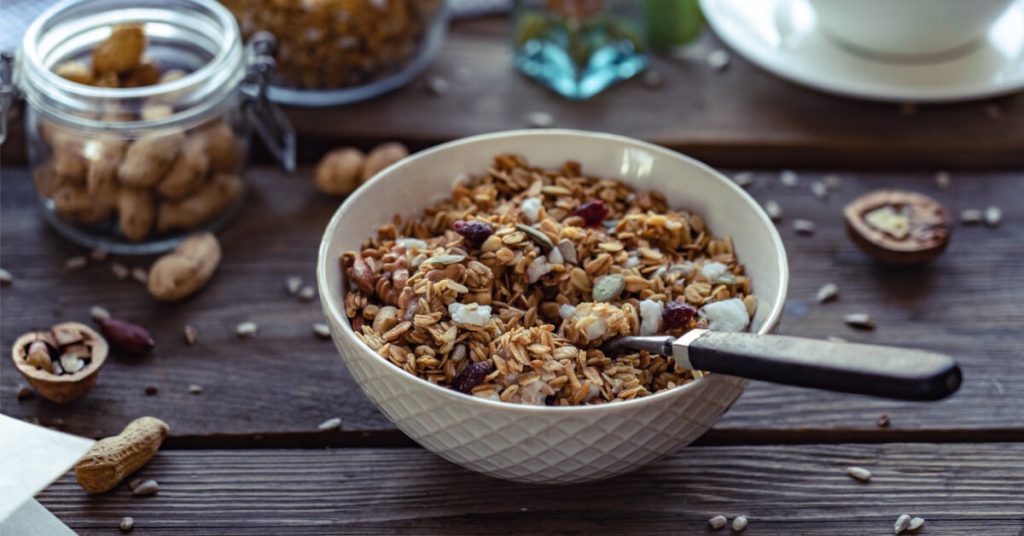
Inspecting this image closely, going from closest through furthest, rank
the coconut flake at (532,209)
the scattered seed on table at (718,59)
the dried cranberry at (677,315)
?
1. the dried cranberry at (677,315)
2. the coconut flake at (532,209)
3. the scattered seed on table at (718,59)

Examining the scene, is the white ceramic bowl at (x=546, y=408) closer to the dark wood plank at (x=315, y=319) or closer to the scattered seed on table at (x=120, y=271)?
the dark wood plank at (x=315, y=319)

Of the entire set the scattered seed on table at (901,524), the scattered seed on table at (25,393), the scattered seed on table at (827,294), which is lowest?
the scattered seed on table at (25,393)

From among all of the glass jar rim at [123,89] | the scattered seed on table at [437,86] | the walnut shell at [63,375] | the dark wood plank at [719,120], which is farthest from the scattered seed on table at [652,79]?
the walnut shell at [63,375]

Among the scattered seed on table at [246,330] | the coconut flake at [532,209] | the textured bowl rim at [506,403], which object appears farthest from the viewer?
the scattered seed on table at [246,330]

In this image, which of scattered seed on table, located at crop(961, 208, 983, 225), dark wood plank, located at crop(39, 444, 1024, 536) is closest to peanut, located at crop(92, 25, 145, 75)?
dark wood plank, located at crop(39, 444, 1024, 536)

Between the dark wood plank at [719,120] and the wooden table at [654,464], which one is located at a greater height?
the dark wood plank at [719,120]

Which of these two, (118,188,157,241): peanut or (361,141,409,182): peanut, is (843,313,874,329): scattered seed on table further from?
(118,188,157,241): peanut

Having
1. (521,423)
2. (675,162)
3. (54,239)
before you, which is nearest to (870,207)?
(675,162)

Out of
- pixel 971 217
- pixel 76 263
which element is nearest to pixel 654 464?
pixel 971 217

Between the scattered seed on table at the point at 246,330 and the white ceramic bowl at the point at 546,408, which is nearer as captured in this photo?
the white ceramic bowl at the point at 546,408
